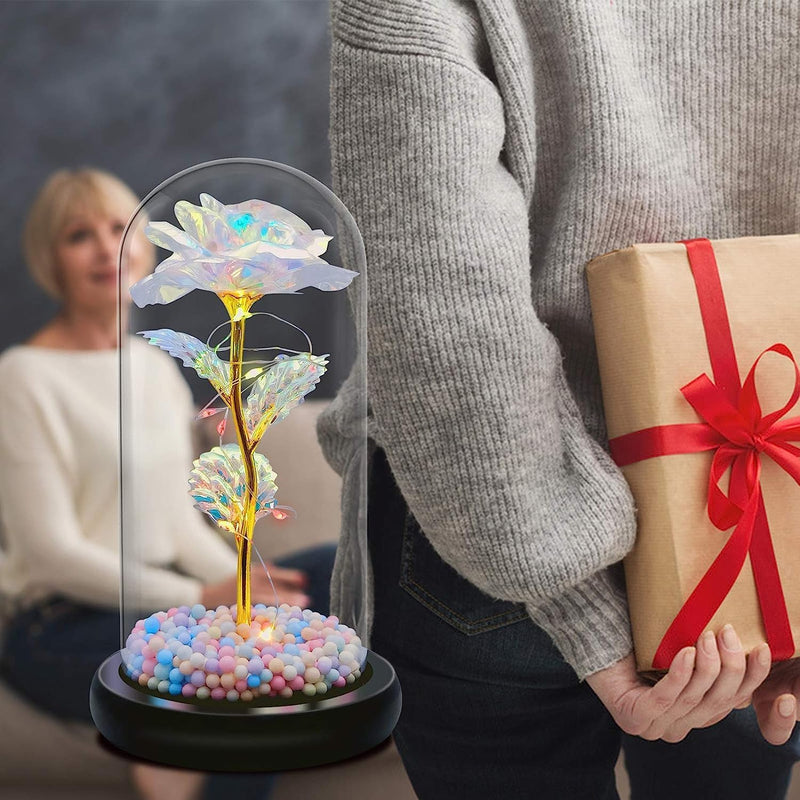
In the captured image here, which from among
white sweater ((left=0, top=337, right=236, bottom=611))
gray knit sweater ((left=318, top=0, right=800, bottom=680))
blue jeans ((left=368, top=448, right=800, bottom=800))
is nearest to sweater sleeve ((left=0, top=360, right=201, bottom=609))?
white sweater ((left=0, top=337, right=236, bottom=611))

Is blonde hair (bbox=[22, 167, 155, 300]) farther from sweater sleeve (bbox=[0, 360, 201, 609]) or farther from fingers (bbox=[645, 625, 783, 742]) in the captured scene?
fingers (bbox=[645, 625, 783, 742])

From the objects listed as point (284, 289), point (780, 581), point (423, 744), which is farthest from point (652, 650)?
point (284, 289)

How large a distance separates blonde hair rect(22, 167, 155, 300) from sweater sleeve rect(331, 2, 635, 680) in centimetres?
185

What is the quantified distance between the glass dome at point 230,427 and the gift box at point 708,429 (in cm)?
20

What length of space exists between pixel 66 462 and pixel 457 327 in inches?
58.3

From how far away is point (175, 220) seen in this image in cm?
69

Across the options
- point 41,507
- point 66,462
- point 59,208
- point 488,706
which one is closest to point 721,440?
point 488,706

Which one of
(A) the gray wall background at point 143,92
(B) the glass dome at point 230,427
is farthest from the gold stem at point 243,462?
(A) the gray wall background at point 143,92

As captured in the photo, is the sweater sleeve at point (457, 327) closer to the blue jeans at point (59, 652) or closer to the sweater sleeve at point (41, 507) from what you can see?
the blue jeans at point (59, 652)

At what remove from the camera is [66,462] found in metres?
1.93

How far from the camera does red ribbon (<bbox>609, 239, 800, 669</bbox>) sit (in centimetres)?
68

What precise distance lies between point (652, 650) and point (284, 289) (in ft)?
1.24

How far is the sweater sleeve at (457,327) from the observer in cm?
65

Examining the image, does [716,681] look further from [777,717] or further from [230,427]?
[230,427]
